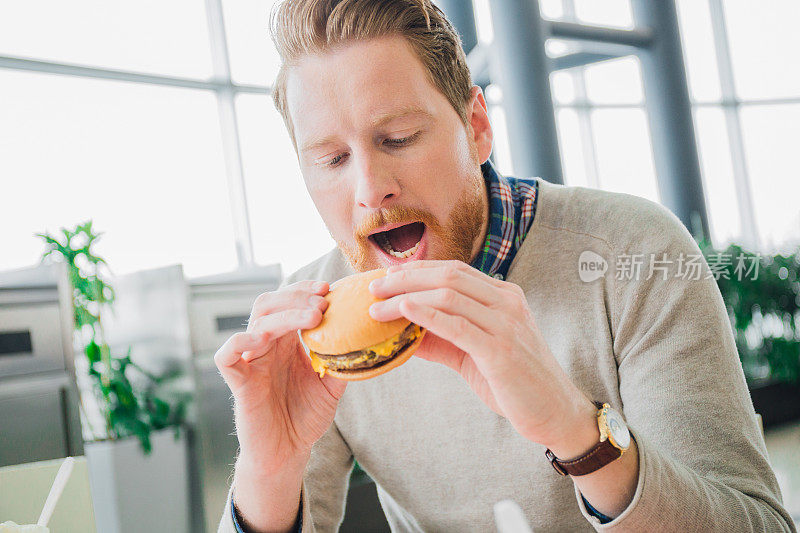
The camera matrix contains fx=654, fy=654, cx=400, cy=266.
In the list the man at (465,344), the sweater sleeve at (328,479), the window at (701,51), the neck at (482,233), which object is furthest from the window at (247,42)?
the window at (701,51)

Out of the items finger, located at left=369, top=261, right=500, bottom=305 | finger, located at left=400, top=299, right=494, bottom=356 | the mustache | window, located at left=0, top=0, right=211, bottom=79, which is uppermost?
window, located at left=0, top=0, right=211, bottom=79

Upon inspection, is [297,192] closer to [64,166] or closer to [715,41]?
[64,166]

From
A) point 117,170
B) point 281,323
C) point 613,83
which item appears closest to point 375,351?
point 281,323

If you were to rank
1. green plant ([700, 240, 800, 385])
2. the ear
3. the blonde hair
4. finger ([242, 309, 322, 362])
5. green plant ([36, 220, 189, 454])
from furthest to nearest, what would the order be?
green plant ([700, 240, 800, 385])
green plant ([36, 220, 189, 454])
the ear
the blonde hair
finger ([242, 309, 322, 362])

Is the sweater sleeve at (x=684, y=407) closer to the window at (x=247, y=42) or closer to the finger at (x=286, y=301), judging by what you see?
the finger at (x=286, y=301)

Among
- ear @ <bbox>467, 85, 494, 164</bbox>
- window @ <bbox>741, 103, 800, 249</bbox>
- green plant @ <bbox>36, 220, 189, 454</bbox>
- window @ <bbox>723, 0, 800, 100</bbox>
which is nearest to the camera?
ear @ <bbox>467, 85, 494, 164</bbox>

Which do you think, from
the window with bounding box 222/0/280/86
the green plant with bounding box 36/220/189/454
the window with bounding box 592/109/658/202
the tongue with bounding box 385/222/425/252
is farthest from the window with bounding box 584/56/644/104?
the tongue with bounding box 385/222/425/252

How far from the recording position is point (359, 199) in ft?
4.03

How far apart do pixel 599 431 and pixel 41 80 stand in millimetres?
4597

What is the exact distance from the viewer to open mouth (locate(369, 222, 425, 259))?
1.35 m

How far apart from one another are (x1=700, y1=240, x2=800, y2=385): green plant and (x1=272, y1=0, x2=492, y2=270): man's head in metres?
4.83

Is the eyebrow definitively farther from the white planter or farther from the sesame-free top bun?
the white planter

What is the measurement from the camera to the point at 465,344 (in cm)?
88

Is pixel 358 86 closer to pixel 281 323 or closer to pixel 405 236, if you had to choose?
pixel 405 236
